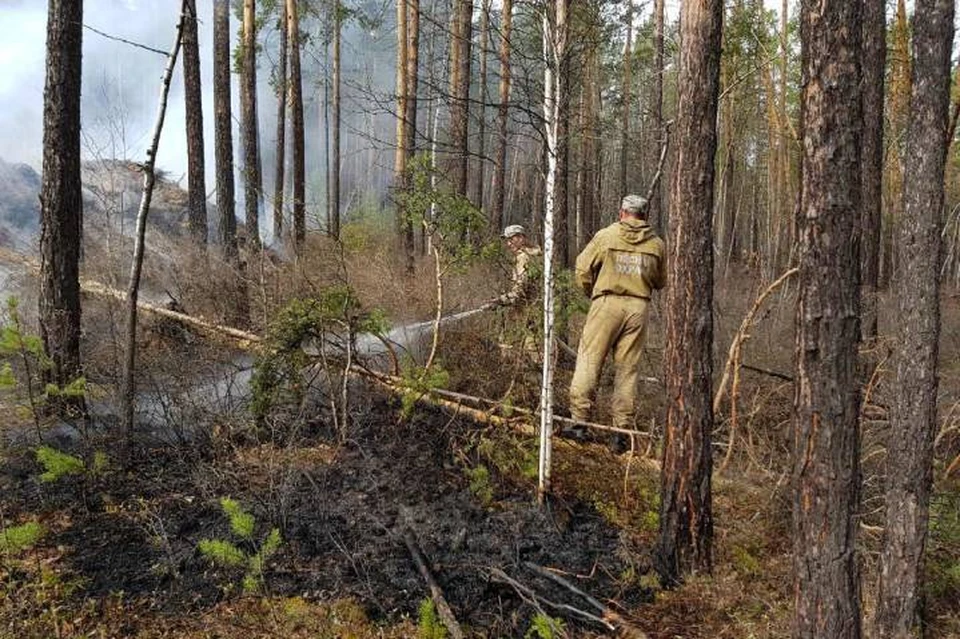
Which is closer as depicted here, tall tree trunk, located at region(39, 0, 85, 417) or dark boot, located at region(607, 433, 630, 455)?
tall tree trunk, located at region(39, 0, 85, 417)

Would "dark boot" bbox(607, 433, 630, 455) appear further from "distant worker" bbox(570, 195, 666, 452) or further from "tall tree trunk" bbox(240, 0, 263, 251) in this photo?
"tall tree trunk" bbox(240, 0, 263, 251)

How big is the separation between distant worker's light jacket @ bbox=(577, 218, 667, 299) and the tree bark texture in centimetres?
600

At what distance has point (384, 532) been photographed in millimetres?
4094

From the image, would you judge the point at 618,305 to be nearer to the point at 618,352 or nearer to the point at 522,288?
the point at 618,352

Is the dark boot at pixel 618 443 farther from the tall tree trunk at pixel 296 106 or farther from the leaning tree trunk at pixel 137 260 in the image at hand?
the tall tree trunk at pixel 296 106

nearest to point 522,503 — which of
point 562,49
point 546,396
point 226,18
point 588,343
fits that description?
point 546,396

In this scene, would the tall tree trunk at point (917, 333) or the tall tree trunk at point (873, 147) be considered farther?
the tall tree trunk at point (873, 147)

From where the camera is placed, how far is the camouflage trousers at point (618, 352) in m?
5.55

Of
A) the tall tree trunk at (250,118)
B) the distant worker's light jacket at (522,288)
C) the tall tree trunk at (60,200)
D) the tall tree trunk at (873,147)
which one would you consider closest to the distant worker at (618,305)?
the distant worker's light jacket at (522,288)

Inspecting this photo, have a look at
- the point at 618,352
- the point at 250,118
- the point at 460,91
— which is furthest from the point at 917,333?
the point at 250,118

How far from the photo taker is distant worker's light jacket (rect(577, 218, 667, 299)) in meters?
5.43

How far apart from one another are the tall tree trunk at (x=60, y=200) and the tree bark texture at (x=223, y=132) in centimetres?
397

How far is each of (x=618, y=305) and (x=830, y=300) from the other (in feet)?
10.7

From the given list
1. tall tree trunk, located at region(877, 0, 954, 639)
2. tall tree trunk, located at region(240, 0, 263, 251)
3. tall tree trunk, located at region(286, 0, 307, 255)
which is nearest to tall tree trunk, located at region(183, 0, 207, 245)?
tall tree trunk, located at region(240, 0, 263, 251)
